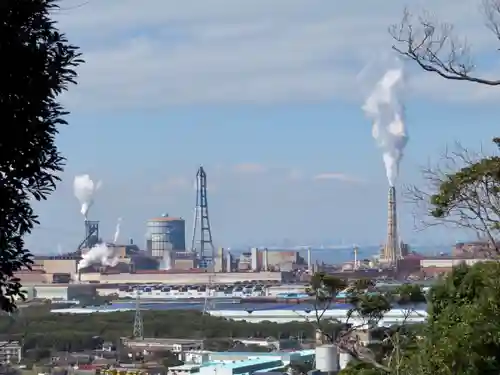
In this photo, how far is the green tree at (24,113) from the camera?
2.42 m

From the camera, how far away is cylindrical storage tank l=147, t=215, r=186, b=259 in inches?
2482

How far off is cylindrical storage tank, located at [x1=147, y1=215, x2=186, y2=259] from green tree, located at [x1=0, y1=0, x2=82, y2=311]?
2370 inches

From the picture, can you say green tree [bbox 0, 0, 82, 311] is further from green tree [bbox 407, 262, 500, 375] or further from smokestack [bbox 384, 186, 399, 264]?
smokestack [bbox 384, 186, 399, 264]

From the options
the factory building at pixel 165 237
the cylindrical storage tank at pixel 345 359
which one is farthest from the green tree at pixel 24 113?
the factory building at pixel 165 237

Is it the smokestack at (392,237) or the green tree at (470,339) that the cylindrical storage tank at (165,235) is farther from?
the green tree at (470,339)

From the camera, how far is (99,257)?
185ft

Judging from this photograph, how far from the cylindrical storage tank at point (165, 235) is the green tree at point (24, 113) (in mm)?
60205

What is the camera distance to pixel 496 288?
16.9 ft

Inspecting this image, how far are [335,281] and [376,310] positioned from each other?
15.5 inches

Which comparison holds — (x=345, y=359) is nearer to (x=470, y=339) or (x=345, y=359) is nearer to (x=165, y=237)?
(x=470, y=339)

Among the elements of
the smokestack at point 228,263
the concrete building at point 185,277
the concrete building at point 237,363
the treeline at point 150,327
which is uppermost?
the smokestack at point 228,263

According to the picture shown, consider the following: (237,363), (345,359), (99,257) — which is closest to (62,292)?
(99,257)

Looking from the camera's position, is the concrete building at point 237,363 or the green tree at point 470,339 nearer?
the green tree at point 470,339

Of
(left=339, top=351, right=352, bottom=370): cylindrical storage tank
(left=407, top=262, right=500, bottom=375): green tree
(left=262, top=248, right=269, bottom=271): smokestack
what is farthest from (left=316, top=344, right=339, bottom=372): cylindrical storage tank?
(left=262, top=248, right=269, bottom=271): smokestack
